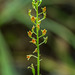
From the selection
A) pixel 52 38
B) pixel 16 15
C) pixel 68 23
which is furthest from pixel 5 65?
pixel 68 23

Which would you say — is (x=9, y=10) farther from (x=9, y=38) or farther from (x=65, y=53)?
(x=65, y=53)

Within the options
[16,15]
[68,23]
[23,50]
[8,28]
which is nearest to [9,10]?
[16,15]

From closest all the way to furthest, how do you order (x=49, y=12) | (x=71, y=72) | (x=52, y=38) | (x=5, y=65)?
(x=5, y=65), (x=71, y=72), (x=52, y=38), (x=49, y=12)

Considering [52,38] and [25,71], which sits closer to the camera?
[25,71]

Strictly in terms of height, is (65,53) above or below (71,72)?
above

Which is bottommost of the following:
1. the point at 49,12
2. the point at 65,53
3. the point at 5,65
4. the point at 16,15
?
the point at 5,65

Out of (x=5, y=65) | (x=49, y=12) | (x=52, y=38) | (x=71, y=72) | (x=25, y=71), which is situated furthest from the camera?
(x=49, y=12)
